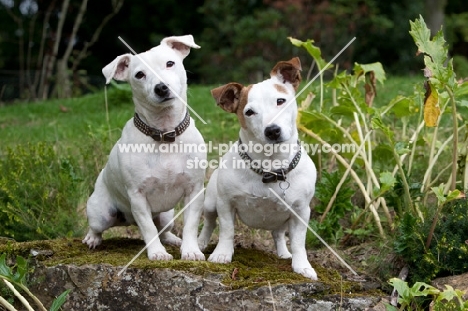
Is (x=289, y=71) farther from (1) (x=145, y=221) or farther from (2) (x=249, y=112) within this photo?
(1) (x=145, y=221)

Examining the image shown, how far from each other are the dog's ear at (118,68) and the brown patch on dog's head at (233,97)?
0.64 metres

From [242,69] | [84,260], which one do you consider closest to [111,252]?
[84,260]

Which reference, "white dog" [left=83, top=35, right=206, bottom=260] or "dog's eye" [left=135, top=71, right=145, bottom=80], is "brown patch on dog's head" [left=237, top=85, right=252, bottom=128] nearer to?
"white dog" [left=83, top=35, right=206, bottom=260]

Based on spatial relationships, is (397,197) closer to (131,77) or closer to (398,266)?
(398,266)

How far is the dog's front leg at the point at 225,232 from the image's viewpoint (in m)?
4.44

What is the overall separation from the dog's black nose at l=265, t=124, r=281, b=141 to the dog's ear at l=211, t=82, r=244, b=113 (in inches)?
15.4

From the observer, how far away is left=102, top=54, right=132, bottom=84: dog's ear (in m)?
4.52

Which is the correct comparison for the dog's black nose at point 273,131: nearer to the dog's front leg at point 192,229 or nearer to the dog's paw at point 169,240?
the dog's front leg at point 192,229

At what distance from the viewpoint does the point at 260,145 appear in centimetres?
427

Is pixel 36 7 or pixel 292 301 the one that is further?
pixel 36 7

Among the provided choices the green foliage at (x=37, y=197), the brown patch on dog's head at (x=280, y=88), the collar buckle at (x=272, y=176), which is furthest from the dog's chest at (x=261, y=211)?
the green foliage at (x=37, y=197)

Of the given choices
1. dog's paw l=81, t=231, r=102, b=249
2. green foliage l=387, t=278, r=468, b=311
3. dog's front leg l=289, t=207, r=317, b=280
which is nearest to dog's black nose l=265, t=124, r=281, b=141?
dog's front leg l=289, t=207, r=317, b=280

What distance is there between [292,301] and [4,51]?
1748 centimetres

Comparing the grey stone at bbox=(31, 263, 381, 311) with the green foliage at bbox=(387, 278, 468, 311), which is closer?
the green foliage at bbox=(387, 278, 468, 311)
